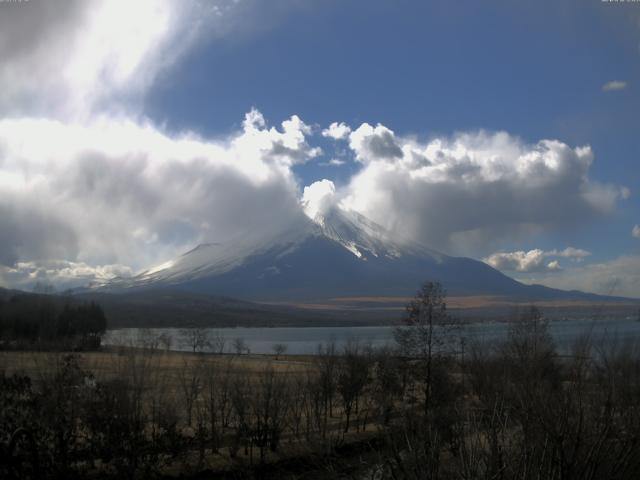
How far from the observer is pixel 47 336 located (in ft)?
77.6

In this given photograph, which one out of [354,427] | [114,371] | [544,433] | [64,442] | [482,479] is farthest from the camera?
[354,427]

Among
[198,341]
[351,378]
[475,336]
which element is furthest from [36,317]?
[198,341]

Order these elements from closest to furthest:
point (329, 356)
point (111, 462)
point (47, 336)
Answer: point (111, 462)
point (47, 336)
point (329, 356)

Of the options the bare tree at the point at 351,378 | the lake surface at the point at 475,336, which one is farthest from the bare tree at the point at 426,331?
the lake surface at the point at 475,336

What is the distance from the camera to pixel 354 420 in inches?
1357

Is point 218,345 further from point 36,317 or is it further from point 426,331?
point 426,331

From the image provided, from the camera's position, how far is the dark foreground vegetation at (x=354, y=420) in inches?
264

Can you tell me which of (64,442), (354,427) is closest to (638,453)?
(64,442)

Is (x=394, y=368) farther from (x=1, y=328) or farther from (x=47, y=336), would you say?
(x=1, y=328)

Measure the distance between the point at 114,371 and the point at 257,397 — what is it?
6.22 metres

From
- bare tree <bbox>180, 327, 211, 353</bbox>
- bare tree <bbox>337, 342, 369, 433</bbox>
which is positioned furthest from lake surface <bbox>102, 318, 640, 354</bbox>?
bare tree <bbox>337, 342, 369, 433</bbox>

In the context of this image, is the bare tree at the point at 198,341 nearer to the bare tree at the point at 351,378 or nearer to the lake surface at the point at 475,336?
the lake surface at the point at 475,336

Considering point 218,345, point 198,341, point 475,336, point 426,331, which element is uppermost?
point 426,331

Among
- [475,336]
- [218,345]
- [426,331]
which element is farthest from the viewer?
[218,345]
